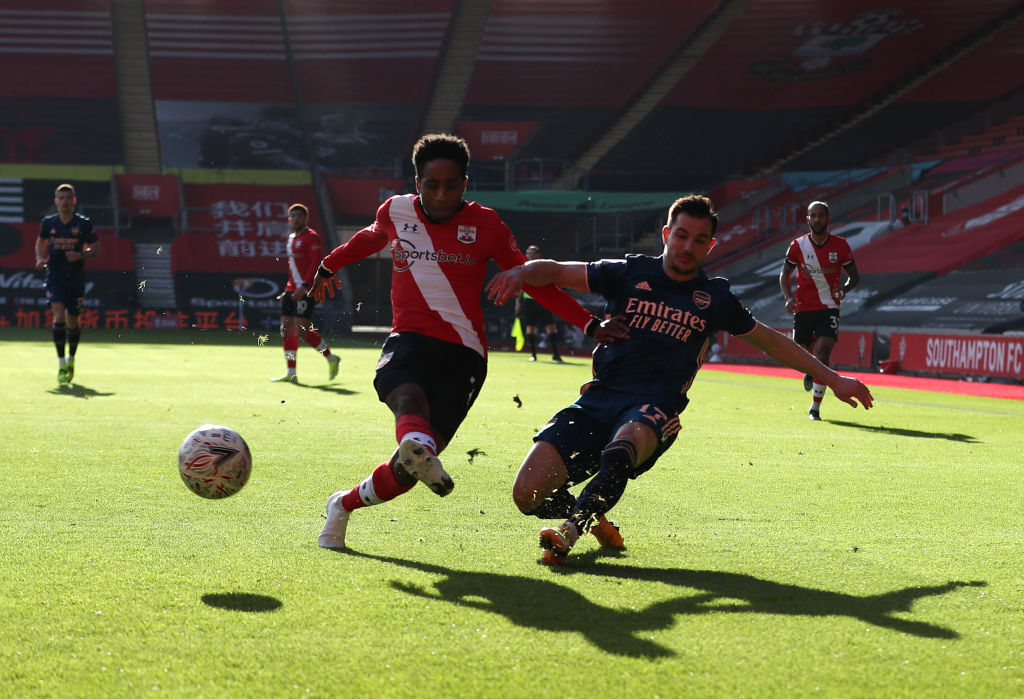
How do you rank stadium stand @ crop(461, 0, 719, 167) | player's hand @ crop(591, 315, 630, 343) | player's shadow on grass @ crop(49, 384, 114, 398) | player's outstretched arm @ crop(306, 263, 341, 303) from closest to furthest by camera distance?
player's hand @ crop(591, 315, 630, 343) < player's outstretched arm @ crop(306, 263, 341, 303) < player's shadow on grass @ crop(49, 384, 114, 398) < stadium stand @ crop(461, 0, 719, 167)

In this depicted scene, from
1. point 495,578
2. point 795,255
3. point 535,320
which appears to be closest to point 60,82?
point 535,320

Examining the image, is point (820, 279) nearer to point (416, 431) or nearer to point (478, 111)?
point (416, 431)

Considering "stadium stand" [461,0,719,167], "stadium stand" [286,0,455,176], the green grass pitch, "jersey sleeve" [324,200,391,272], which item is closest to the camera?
the green grass pitch

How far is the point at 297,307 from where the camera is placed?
48.3 feet

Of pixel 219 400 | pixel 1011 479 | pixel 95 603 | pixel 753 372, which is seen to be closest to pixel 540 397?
pixel 219 400

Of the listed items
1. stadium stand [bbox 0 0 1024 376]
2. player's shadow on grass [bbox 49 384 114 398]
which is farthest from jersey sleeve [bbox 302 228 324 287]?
stadium stand [bbox 0 0 1024 376]

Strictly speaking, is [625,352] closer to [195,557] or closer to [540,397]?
[195,557]

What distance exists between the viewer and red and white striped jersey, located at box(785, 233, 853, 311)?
38.4ft

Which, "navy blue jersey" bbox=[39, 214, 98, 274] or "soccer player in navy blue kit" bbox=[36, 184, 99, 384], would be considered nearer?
"soccer player in navy blue kit" bbox=[36, 184, 99, 384]

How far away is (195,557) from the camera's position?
4293mm

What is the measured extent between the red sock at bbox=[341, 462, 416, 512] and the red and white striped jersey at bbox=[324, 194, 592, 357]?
25.7 inches

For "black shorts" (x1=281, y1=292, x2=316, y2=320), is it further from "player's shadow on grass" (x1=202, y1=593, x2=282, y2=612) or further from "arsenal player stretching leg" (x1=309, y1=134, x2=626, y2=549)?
"player's shadow on grass" (x1=202, y1=593, x2=282, y2=612)

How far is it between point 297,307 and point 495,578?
36.3 feet

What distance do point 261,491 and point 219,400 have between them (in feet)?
18.4
